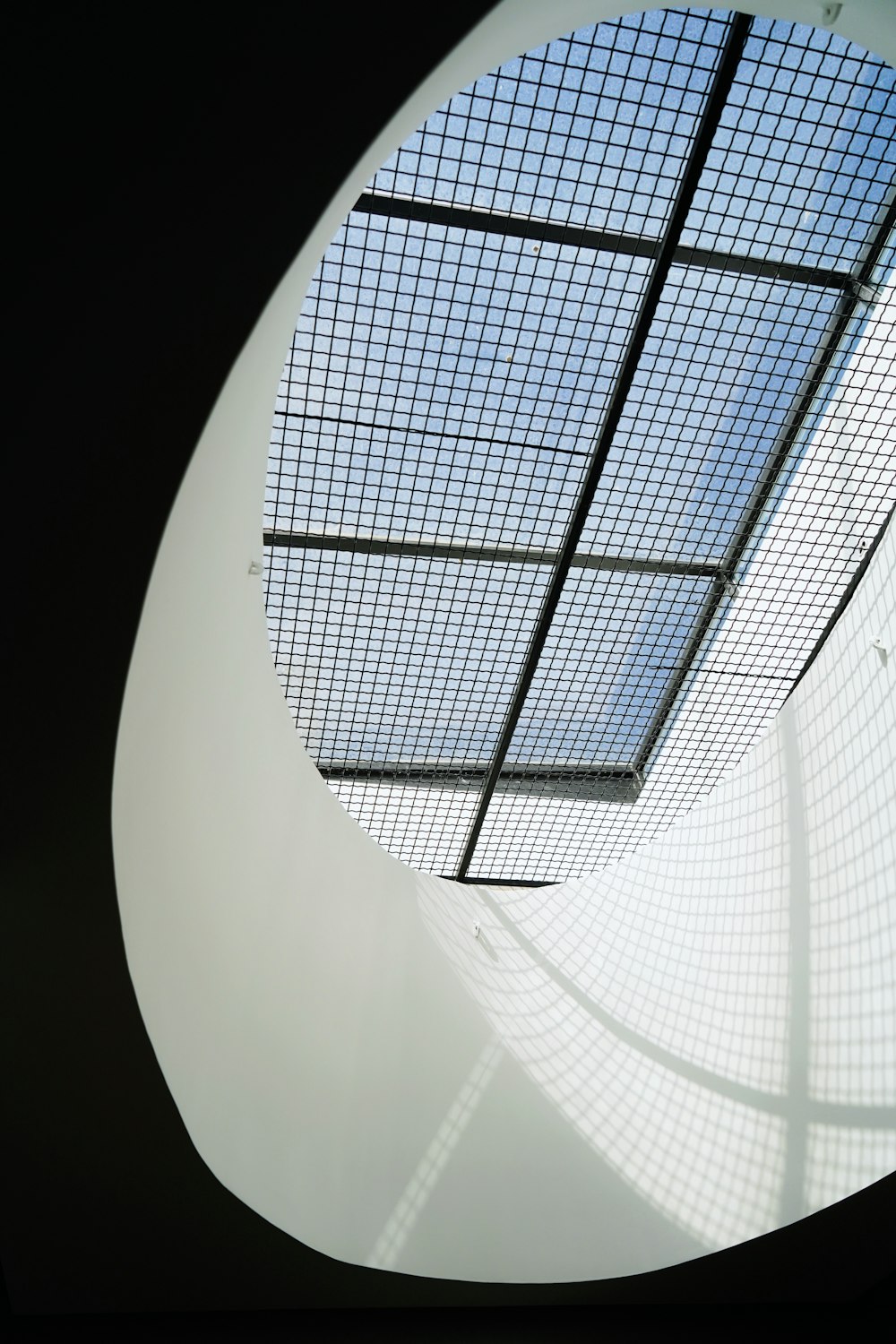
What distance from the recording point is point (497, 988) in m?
6.05

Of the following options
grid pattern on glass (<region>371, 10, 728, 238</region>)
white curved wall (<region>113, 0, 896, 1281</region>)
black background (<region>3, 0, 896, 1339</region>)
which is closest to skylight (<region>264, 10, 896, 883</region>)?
grid pattern on glass (<region>371, 10, 728, 238</region>)

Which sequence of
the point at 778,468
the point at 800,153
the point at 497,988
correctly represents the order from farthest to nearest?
the point at 497,988, the point at 778,468, the point at 800,153

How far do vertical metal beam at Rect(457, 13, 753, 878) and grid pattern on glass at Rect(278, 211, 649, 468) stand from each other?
0.06 meters

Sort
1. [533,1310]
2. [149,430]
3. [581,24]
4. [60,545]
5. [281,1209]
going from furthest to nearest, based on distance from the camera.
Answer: [533,1310]
[281,1209]
[581,24]
[60,545]
[149,430]

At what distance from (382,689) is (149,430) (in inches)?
141

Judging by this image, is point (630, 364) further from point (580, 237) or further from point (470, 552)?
point (470, 552)

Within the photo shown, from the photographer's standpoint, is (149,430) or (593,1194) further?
(593,1194)

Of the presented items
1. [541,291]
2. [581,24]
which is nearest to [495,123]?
[541,291]

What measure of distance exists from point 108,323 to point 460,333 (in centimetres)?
239

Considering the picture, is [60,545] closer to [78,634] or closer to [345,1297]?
[78,634]

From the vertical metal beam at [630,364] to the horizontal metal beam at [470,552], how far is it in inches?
5.3

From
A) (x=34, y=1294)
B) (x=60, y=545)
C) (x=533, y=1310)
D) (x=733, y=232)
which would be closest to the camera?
(x=60, y=545)

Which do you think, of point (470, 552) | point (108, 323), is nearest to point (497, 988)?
point (470, 552)

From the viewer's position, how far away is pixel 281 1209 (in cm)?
446
